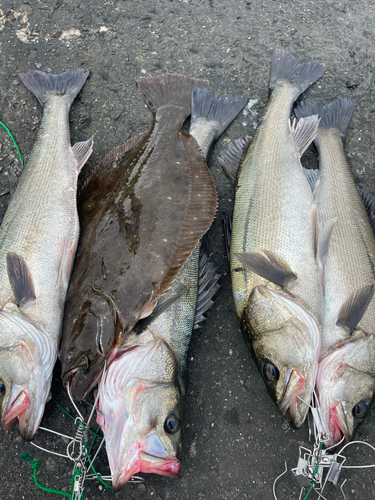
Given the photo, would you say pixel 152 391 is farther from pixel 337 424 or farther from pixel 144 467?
pixel 337 424

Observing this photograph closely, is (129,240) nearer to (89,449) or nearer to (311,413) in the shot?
(89,449)

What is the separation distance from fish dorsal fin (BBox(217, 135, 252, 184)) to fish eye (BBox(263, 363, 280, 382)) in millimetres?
1790

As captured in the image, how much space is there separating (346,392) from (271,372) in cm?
55

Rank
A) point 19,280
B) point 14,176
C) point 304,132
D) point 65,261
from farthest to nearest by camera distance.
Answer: point 304,132 → point 14,176 → point 65,261 → point 19,280

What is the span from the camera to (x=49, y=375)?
271 cm

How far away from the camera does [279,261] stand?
2.96m

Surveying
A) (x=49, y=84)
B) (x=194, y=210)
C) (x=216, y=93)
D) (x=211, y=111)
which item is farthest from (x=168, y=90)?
(x=194, y=210)

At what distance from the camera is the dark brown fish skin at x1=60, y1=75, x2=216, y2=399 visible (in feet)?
8.50

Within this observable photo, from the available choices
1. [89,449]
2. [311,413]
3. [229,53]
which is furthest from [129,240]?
[229,53]

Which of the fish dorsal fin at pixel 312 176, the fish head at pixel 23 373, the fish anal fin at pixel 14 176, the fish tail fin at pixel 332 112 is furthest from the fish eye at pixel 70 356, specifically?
the fish tail fin at pixel 332 112

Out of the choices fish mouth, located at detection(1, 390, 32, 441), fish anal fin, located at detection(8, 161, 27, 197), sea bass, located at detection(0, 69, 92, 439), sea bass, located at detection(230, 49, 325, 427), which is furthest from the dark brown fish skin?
fish anal fin, located at detection(8, 161, 27, 197)

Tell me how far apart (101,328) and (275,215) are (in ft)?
5.69

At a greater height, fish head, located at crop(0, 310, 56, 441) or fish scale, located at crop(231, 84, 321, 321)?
fish scale, located at crop(231, 84, 321, 321)

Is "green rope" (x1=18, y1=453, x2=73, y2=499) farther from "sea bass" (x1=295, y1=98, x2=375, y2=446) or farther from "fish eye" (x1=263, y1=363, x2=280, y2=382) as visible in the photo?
"sea bass" (x1=295, y1=98, x2=375, y2=446)
